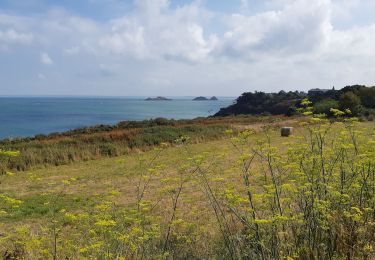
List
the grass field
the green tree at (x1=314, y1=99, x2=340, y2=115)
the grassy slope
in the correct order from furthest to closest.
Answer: the green tree at (x1=314, y1=99, x2=340, y2=115) → the grassy slope → the grass field

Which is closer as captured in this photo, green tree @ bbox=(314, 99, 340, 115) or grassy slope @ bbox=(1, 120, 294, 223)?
grassy slope @ bbox=(1, 120, 294, 223)

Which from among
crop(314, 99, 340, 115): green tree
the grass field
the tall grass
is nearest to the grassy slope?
the tall grass

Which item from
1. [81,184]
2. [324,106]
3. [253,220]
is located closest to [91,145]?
[81,184]

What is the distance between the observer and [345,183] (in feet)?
16.7

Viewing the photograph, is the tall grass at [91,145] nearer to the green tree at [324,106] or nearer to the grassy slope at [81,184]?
the grassy slope at [81,184]

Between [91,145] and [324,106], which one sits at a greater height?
[324,106]

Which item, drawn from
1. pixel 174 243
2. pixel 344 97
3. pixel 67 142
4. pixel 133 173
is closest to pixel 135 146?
pixel 67 142

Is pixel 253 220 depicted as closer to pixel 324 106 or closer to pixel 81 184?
pixel 324 106

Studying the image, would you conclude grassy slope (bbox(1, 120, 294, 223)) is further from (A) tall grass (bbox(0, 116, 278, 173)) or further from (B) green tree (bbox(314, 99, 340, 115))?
(B) green tree (bbox(314, 99, 340, 115))

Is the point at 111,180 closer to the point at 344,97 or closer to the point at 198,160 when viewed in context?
the point at 198,160

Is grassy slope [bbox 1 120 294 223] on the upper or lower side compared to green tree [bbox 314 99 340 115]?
lower

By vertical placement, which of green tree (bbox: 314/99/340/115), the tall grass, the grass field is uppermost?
green tree (bbox: 314/99/340/115)

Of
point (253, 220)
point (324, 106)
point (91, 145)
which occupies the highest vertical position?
point (324, 106)

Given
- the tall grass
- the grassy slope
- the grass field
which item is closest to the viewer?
the grass field
